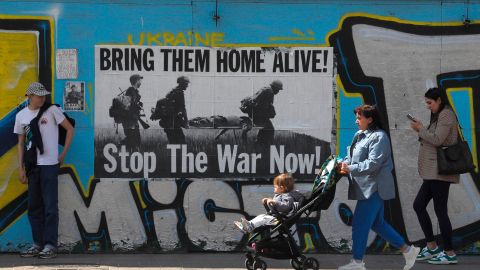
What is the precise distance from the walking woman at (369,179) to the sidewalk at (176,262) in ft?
1.80

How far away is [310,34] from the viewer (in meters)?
8.97

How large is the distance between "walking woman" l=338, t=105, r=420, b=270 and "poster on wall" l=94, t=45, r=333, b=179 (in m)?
1.01

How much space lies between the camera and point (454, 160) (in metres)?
8.45

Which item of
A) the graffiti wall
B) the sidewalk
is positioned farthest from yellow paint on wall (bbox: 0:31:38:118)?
the sidewalk

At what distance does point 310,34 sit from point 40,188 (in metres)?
3.34

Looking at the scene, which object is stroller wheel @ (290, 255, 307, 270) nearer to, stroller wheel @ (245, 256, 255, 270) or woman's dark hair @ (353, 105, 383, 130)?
stroller wheel @ (245, 256, 255, 270)

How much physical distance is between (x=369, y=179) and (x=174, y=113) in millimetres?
2302

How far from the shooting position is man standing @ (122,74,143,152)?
352 inches

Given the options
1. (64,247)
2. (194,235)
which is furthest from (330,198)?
(64,247)

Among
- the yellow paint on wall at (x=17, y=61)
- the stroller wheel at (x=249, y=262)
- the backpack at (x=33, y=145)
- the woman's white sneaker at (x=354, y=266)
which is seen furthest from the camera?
the yellow paint on wall at (x=17, y=61)

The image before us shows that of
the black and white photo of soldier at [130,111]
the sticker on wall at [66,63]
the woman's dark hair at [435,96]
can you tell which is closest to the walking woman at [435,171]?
the woman's dark hair at [435,96]

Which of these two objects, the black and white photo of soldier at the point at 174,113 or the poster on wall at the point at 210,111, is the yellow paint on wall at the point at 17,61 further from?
the black and white photo of soldier at the point at 174,113

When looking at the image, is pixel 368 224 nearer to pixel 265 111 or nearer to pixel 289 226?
pixel 289 226

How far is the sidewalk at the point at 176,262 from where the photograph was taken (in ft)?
27.7
